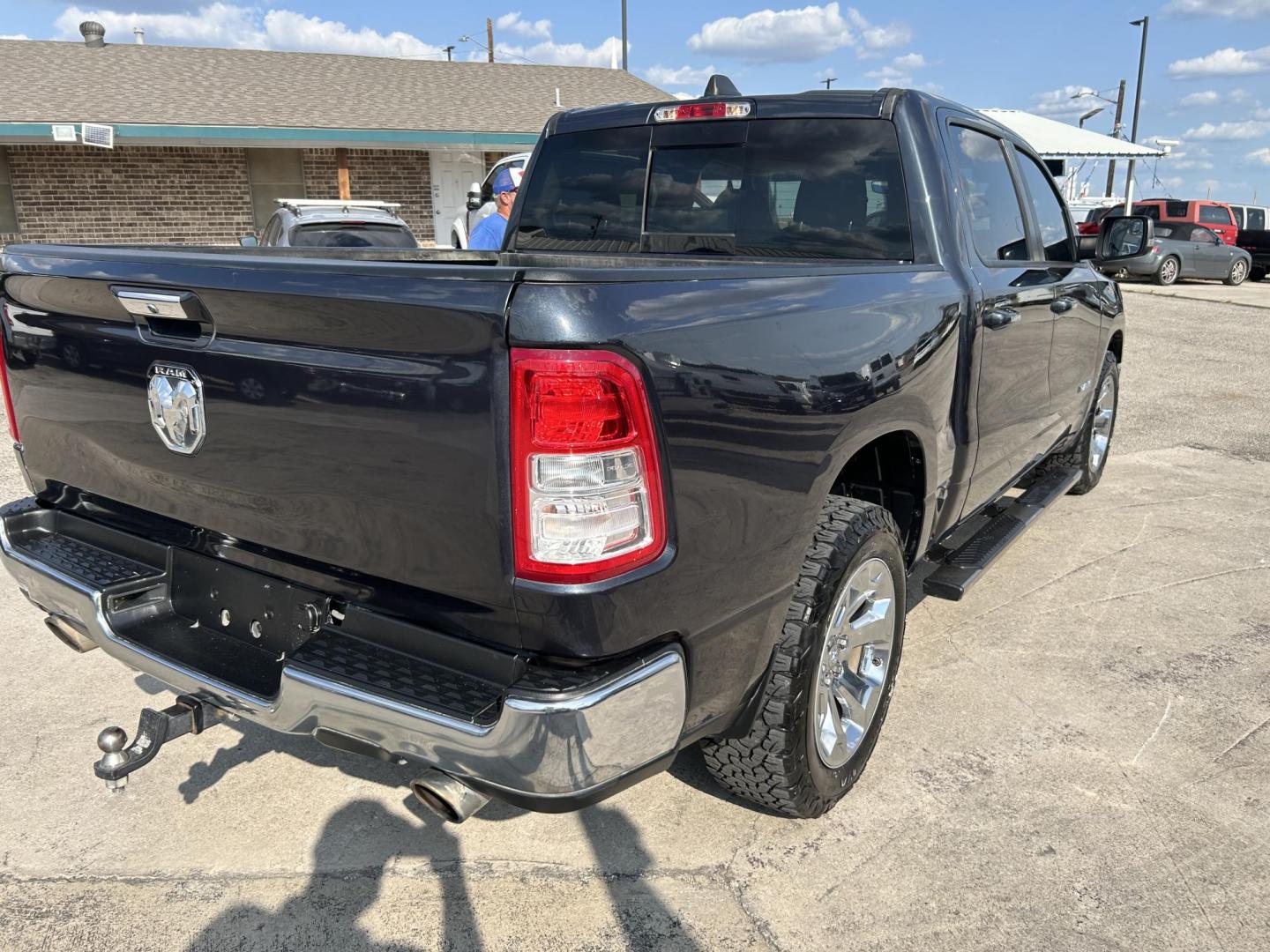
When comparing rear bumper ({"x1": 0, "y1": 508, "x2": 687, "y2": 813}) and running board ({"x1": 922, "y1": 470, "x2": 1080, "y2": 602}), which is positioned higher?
rear bumper ({"x1": 0, "y1": 508, "x2": 687, "y2": 813})

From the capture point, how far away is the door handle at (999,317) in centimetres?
338

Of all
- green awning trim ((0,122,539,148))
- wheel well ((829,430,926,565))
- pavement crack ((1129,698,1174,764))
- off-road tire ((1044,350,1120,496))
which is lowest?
pavement crack ((1129,698,1174,764))

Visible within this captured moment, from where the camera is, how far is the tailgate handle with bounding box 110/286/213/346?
217cm

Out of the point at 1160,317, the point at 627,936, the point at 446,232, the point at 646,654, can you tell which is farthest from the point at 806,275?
the point at 446,232

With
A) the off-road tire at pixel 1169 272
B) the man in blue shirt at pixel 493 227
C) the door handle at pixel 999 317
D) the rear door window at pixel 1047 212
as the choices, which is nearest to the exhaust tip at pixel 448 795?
the door handle at pixel 999 317

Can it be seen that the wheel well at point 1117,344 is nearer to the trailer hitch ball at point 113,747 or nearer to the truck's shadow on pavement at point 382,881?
the truck's shadow on pavement at point 382,881

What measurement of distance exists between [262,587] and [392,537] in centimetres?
53

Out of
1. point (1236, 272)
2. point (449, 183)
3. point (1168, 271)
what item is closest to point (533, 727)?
point (449, 183)

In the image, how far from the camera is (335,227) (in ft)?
32.1

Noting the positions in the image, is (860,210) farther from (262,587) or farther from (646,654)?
(262,587)

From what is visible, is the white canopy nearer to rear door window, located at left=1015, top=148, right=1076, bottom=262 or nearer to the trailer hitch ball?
rear door window, located at left=1015, top=148, right=1076, bottom=262

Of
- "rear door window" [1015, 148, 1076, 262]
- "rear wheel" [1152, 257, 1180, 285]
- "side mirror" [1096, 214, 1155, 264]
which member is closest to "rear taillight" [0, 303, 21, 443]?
"rear door window" [1015, 148, 1076, 262]

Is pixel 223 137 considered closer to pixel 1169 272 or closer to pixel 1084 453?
pixel 1084 453

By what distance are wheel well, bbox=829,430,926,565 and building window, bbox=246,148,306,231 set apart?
1796 cm
